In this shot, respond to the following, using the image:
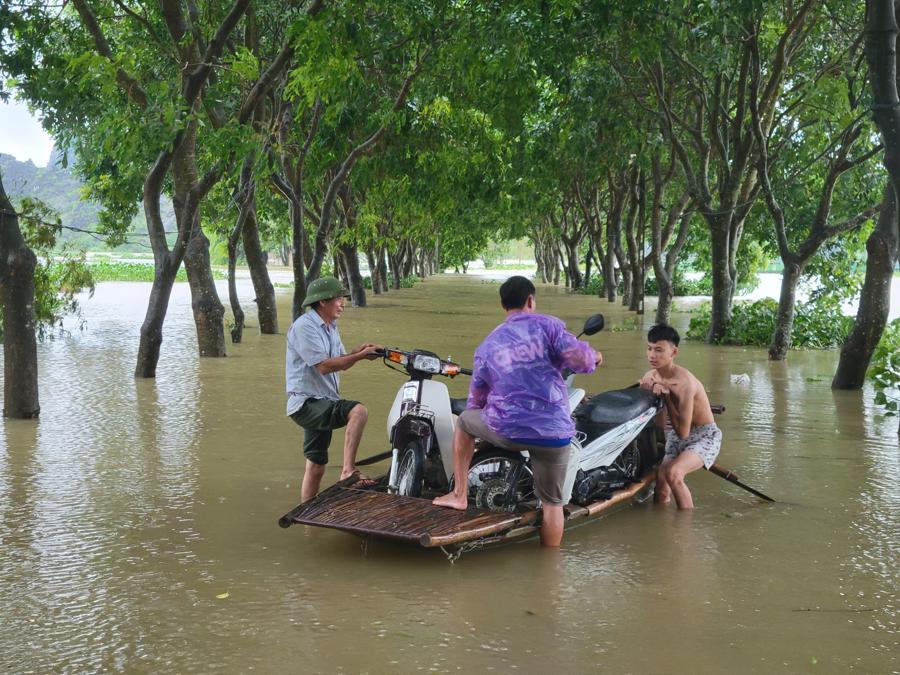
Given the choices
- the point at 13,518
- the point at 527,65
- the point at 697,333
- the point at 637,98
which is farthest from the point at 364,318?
the point at 13,518

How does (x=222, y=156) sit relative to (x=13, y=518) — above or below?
above

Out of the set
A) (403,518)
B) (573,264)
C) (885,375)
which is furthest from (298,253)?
(573,264)

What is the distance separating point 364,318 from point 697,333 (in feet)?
29.5

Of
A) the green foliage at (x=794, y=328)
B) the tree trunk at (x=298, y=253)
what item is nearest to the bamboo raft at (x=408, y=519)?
the tree trunk at (x=298, y=253)

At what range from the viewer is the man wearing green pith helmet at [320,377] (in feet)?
21.0

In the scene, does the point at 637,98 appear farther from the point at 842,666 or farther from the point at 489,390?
the point at 842,666

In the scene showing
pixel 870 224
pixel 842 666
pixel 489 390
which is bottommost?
pixel 842 666

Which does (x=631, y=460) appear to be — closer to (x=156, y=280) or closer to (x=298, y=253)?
(x=156, y=280)

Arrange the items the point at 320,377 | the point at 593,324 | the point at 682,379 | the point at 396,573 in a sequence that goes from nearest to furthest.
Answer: the point at 396,573
the point at 593,324
the point at 320,377
the point at 682,379

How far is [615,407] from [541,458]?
1.15m

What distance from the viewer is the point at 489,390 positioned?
19.3ft

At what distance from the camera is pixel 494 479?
5.99 meters

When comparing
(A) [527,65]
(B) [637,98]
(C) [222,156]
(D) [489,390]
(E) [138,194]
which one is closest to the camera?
(D) [489,390]

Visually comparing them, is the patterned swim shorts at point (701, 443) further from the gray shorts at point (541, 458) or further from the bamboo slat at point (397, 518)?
the bamboo slat at point (397, 518)
